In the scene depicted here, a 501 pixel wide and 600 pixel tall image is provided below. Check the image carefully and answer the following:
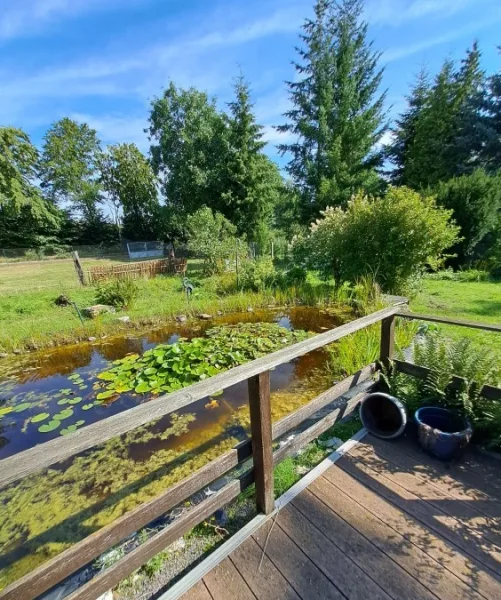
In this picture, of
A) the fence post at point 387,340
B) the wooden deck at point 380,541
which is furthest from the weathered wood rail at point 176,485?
the fence post at point 387,340

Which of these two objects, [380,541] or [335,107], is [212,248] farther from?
[335,107]

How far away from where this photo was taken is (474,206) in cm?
870

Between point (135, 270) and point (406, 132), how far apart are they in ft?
55.5

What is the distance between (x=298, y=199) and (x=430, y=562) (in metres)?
15.3

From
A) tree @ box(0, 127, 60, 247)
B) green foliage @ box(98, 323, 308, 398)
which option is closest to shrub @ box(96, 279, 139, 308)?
green foliage @ box(98, 323, 308, 398)

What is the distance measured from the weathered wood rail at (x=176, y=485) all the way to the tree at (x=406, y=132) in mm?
17814

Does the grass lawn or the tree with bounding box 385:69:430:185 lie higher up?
the tree with bounding box 385:69:430:185

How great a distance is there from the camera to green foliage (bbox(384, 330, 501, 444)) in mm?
1738

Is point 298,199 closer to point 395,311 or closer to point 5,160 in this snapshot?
point 395,311

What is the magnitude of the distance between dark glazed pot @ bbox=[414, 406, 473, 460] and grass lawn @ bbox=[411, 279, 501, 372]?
77.6 inches

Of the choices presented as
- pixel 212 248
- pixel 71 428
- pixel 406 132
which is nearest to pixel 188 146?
pixel 212 248

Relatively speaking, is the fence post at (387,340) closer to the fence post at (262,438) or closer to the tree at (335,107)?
the fence post at (262,438)

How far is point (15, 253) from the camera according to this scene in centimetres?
1830

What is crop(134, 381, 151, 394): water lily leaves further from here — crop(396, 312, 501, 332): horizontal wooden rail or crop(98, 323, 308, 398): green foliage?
crop(396, 312, 501, 332): horizontal wooden rail
